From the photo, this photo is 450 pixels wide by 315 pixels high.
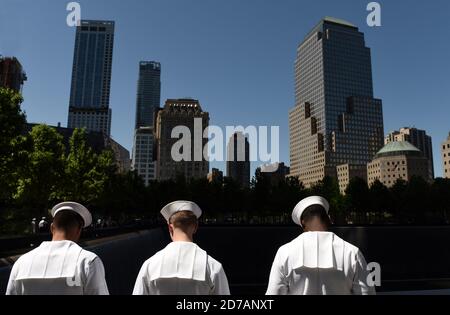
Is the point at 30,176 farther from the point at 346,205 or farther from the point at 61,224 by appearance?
the point at 346,205

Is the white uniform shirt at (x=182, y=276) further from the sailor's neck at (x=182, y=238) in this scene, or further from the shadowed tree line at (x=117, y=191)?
the shadowed tree line at (x=117, y=191)

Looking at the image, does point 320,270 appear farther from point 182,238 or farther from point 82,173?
point 82,173

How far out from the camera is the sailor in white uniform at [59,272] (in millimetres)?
3537

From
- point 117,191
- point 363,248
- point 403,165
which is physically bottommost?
point 363,248

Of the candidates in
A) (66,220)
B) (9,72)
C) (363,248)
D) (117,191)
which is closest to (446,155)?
(363,248)

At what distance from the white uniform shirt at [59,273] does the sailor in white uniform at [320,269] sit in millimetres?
1663

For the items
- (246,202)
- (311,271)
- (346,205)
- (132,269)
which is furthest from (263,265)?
(346,205)

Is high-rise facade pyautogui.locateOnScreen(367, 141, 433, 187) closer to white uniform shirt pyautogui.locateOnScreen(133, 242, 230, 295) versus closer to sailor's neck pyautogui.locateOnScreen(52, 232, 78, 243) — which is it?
white uniform shirt pyautogui.locateOnScreen(133, 242, 230, 295)

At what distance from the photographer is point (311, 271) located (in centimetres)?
375

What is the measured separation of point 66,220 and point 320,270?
8.43 ft

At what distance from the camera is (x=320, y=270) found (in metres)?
3.72

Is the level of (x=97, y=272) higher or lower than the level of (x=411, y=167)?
lower
